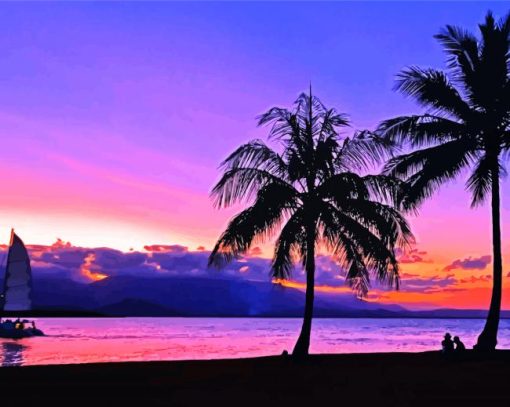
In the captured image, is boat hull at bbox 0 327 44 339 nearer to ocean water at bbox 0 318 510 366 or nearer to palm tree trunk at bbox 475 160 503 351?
ocean water at bbox 0 318 510 366

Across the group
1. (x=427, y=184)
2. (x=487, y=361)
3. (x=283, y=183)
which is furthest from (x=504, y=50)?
(x=487, y=361)

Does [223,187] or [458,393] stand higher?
[223,187]

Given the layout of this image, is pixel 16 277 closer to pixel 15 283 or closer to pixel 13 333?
pixel 15 283

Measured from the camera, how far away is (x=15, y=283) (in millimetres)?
88188

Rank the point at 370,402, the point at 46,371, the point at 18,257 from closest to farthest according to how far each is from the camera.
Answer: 1. the point at 370,402
2. the point at 46,371
3. the point at 18,257

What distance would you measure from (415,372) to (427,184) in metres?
8.53

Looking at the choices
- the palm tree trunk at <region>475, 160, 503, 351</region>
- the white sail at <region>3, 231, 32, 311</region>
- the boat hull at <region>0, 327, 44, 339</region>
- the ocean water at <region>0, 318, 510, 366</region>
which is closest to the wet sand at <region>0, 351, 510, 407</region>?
the palm tree trunk at <region>475, 160, 503, 351</region>

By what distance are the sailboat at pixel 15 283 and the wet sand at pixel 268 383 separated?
234 ft

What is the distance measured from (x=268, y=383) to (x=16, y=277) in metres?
78.4

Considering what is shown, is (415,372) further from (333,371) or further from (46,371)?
(46,371)

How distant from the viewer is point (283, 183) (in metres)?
22.5

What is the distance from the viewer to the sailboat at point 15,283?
86688 millimetres

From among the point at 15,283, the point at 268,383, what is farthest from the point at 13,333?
the point at 268,383

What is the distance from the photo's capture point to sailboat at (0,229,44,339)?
86688 mm
